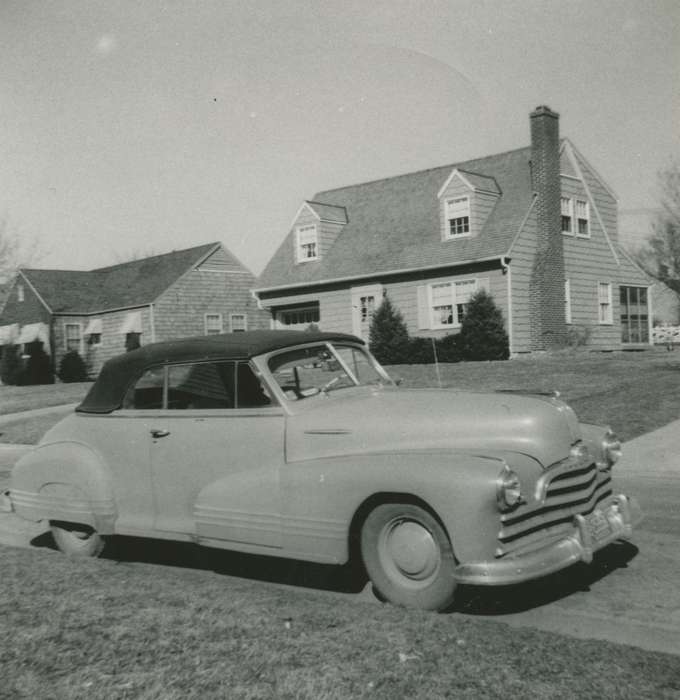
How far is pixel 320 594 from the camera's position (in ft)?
17.8

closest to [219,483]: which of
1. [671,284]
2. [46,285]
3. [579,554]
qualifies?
[579,554]

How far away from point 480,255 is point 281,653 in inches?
873

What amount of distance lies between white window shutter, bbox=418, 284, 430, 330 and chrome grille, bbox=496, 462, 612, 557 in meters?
21.7

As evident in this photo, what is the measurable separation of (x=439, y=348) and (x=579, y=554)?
20.5 m

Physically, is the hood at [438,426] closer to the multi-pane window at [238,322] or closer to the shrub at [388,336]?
the shrub at [388,336]

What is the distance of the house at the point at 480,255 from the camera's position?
2555 cm

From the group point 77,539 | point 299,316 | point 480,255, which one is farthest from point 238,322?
point 77,539

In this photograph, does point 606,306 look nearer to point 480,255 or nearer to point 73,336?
point 480,255

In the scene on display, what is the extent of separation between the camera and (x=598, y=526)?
16.6 feet

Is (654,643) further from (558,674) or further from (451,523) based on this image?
(451,523)

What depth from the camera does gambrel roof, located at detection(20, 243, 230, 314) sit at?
3753 cm

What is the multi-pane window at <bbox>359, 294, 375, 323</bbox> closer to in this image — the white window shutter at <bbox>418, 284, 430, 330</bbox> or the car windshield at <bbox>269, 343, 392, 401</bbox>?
the white window shutter at <bbox>418, 284, 430, 330</bbox>

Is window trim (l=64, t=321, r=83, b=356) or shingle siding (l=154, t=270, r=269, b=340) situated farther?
window trim (l=64, t=321, r=83, b=356)

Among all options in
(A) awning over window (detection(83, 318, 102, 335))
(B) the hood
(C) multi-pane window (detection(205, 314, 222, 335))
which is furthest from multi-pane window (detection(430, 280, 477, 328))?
(B) the hood
